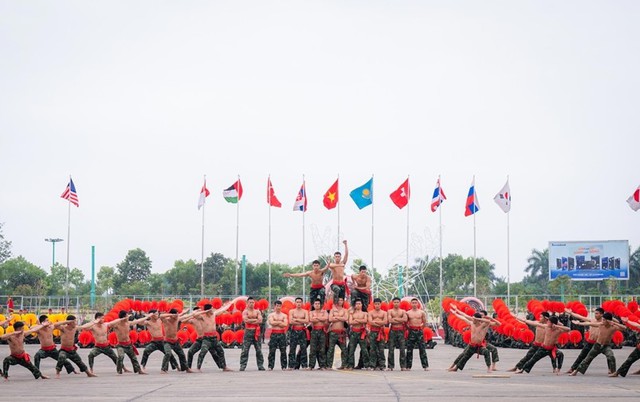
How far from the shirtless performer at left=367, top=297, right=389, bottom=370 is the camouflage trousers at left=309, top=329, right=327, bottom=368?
1277mm

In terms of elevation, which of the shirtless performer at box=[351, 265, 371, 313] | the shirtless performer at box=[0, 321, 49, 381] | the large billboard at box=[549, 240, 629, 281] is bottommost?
the shirtless performer at box=[0, 321, 49, 381]

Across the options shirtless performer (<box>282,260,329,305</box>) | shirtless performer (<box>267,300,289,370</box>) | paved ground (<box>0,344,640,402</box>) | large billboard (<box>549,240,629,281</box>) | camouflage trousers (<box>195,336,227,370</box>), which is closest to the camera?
paved ground (<box>0,344,640,402</box>)

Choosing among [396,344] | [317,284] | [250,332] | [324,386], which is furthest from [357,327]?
[324,386]

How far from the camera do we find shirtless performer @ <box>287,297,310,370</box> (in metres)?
26.2

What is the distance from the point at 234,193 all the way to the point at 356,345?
25.8m

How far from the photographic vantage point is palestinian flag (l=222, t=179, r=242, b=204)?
50844mm

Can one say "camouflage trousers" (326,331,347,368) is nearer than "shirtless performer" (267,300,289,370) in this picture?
Yes

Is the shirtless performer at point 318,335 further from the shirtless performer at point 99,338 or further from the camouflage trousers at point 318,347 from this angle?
the shirtless performer at point 99,338

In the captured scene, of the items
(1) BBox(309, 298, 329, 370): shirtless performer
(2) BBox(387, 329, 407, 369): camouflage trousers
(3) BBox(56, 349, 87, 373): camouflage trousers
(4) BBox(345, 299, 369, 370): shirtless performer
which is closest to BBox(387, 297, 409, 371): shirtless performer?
(2) BBox(387, 329, 407, 369): camouflage trousers

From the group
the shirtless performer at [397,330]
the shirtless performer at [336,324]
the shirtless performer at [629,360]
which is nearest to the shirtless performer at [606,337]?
the shirtless performer at [629,360]

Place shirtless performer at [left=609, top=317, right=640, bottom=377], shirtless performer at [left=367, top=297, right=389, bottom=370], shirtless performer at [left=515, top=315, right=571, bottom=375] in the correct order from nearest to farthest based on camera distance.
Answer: shirtless performer at [left=609, top=317, right=640, bottom=377], shirtless performer at [left=515, top=315, right=571, bottom=375], shirtless performer at [left=367, top=297, right=389, bottom=370]

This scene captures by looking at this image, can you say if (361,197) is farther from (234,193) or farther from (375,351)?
(375,351)

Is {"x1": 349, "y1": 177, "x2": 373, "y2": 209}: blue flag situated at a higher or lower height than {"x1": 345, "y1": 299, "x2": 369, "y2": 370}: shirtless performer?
higher

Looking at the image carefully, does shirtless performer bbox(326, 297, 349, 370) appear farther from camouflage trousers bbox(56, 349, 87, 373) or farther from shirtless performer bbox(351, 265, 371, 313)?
camouflage trousers bbox(56, 349, 87, 373)
